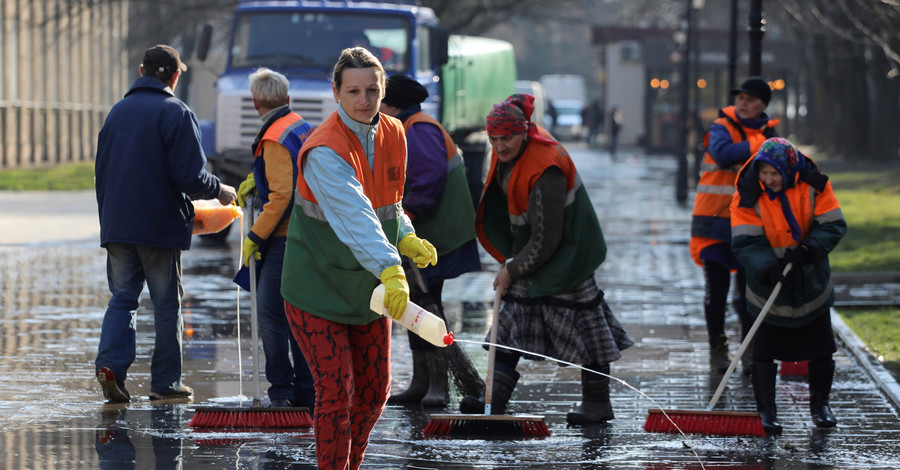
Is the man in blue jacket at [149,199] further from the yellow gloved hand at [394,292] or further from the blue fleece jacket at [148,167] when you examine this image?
the yellow gloved hand at [394,292]

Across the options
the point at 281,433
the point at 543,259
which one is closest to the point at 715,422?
the point at 543,259

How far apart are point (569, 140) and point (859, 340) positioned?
61808 millimetres

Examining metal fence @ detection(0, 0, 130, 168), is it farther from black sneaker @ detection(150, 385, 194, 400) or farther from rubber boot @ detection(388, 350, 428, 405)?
rubber boot @ detection(388, 350, 428, 405)

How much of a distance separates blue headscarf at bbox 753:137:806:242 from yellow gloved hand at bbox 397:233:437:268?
106 inches

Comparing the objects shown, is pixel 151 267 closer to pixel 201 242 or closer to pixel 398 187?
pixel 398 187

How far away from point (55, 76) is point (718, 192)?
40.3 m

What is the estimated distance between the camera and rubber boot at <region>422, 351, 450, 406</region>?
809 centimetres

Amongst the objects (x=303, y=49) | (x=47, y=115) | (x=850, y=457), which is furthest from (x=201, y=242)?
(x=47, y=115)

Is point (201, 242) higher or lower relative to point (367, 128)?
lower

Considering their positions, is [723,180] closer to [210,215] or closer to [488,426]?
[488,426]

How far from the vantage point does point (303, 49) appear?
18.2 metres

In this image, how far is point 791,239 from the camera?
747cm

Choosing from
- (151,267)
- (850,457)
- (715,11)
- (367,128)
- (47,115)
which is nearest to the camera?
(367,128)

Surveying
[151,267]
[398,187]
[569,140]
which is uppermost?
[398,187]
